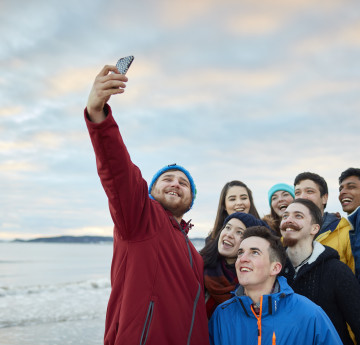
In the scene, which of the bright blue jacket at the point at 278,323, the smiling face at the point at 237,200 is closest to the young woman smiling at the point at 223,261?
the bright blue jacket at the point at 278,323

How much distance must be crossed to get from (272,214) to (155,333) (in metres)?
4.06

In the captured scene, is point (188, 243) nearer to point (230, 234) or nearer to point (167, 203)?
point (167, 203)

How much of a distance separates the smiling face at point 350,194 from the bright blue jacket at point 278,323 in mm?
1995

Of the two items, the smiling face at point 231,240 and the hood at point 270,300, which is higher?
the smiling face at point 231,240

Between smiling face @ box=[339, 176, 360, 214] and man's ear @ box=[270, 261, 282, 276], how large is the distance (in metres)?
1.96

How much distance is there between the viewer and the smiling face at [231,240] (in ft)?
12.6

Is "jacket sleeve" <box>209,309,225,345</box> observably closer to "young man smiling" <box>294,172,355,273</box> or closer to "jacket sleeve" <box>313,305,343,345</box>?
"jacket sleeve" <box>313,305,343,345</box>

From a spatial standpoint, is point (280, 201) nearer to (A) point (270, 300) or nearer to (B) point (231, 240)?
(B) point (231, 240)

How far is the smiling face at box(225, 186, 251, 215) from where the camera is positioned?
5664 millimetres

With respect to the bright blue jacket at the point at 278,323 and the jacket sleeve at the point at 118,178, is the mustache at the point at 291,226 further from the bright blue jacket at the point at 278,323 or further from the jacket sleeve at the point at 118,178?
the jacket sleeve at the point at 118,178

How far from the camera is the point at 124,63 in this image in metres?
2.38

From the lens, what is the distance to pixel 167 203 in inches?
134

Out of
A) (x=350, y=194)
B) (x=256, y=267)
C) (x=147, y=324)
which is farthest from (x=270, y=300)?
(x=350, y=194)

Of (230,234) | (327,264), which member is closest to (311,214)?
(327,264)
